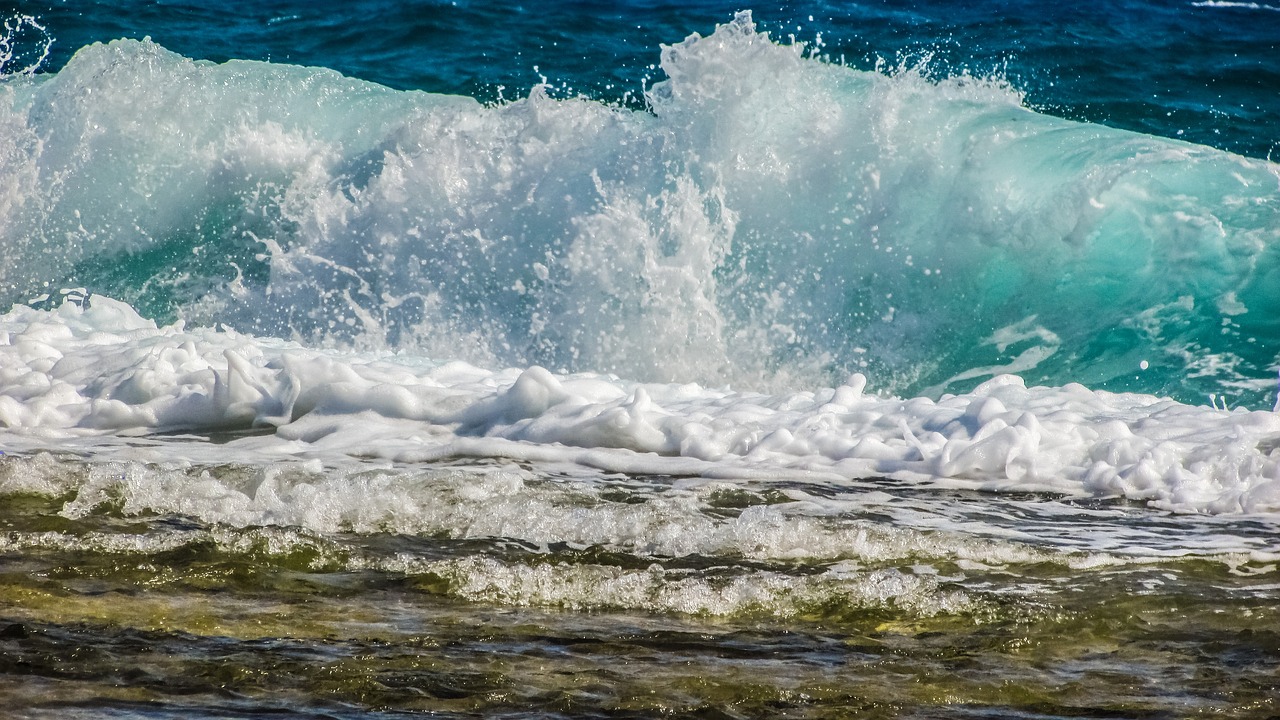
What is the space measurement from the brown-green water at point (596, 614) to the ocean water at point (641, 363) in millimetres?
16

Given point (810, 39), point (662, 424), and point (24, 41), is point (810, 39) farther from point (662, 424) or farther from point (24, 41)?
point (24, 41)

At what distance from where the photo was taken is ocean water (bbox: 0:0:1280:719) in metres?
2.70

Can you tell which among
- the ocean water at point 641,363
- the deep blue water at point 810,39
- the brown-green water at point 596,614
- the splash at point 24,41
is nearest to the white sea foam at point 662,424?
the ocean water at point 641,363

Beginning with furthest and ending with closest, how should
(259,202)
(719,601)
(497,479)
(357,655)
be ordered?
(259,202)
(497,479)
(719,601)
(357,655)

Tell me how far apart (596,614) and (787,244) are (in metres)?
4.37

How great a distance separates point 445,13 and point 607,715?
1075cm

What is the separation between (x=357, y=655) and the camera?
261 centimetres

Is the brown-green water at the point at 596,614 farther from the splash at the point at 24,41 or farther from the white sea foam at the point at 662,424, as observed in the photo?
the splash at the point at 24,41

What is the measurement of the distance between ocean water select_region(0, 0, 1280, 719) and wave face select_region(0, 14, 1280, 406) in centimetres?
2

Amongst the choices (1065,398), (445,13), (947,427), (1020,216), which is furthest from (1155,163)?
(445,13)

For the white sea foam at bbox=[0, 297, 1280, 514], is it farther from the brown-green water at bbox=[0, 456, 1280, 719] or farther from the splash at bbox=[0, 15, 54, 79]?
the splash at bbox=[0, 15, 54, 79]

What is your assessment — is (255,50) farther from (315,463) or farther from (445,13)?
(315,463)

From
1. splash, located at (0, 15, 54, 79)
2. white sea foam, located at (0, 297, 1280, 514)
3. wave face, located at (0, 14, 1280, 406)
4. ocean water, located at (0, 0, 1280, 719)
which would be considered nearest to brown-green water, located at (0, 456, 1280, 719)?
ocean water, located at (0, 0, 1280, 719)

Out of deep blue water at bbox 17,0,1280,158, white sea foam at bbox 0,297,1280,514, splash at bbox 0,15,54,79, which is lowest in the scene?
white sea foam at bbox 0,297,1280,514
